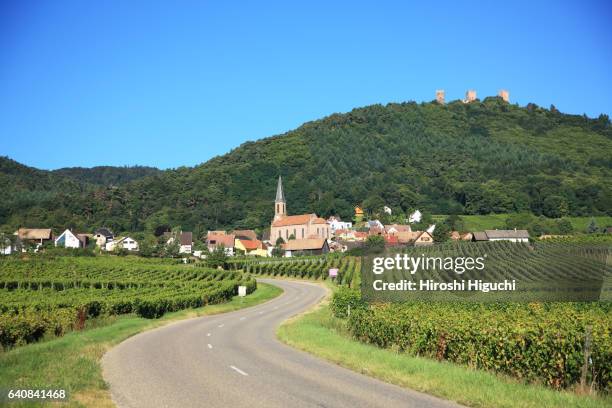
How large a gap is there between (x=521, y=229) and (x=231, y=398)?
428ft

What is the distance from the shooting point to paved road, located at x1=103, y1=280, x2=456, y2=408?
1248 cm

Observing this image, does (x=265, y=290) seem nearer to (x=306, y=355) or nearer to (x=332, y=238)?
(x=306, y=355)

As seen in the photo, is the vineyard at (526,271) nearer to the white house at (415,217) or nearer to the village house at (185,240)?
the village house at (185,240)

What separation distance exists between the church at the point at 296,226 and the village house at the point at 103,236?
43263 mm

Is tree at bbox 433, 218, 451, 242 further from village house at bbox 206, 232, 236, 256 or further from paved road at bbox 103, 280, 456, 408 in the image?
paved road at bbox 103, 280, 456, 408

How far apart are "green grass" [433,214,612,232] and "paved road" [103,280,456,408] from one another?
120m

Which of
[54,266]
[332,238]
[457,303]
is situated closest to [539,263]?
[457,303]

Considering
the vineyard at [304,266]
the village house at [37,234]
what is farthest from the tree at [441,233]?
the village house at [37,234]

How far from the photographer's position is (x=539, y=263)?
2331 cm

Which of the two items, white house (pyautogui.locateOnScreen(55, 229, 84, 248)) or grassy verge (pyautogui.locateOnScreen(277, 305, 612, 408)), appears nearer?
grassy verge (pyautogui.locateOnScreen(277, 305, 612, 408))

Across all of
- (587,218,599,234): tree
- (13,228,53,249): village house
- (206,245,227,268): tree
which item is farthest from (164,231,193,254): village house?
(587,218,599,234): tree

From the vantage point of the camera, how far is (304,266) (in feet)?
303

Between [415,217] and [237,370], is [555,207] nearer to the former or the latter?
[415,217]

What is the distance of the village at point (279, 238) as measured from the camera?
419 ft
